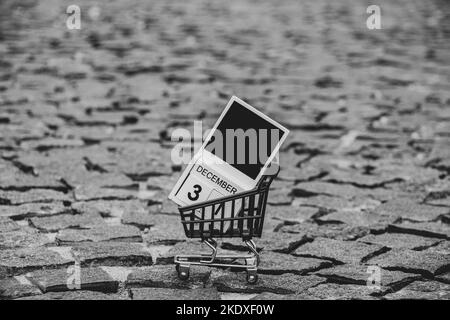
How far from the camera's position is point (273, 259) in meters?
3.76

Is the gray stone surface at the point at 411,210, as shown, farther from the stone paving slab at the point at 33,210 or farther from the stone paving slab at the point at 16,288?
the stone paving slab at the point at 16,288

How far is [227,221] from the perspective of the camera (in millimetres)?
3463

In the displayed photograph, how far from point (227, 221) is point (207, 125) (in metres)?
3.30

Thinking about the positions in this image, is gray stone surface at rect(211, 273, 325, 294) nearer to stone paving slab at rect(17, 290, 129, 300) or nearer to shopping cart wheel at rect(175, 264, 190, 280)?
shopping cart wheel at rect(175, 264, 190, 280)

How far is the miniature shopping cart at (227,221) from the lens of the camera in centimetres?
327

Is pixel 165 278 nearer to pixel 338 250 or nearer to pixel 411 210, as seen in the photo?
pixel 338 250

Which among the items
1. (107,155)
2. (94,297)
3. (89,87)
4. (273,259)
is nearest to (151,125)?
(107,155)

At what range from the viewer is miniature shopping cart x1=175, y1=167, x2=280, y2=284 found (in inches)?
129

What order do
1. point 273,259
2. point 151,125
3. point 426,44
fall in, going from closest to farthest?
point 273,259 → point 151,125 → point 426,44

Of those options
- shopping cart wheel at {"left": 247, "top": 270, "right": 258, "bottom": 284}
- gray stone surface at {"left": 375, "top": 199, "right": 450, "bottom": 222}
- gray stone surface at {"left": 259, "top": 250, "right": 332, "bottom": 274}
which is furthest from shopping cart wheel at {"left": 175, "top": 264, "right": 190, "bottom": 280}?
gray stone surface at {"left": 375, "top": 199, "right": 450, "bottom": 222}

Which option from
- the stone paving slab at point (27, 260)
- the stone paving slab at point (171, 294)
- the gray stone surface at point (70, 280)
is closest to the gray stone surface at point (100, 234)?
the stone paving slab at point (27, 260)
